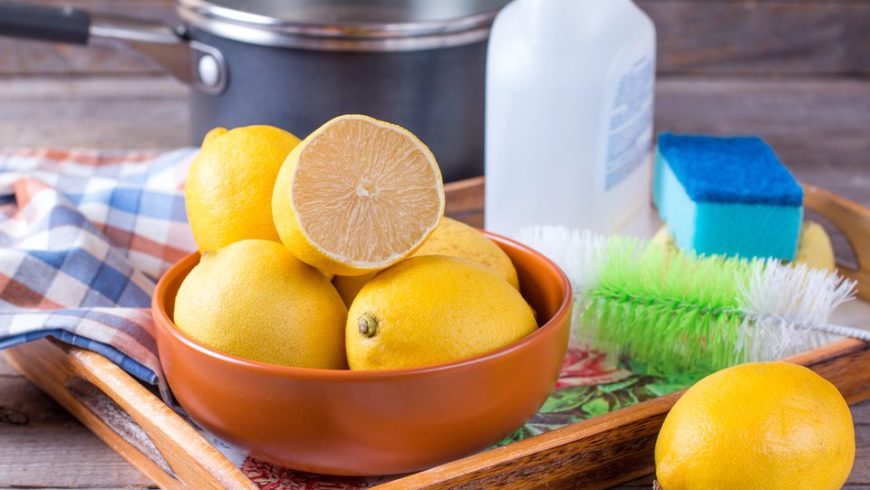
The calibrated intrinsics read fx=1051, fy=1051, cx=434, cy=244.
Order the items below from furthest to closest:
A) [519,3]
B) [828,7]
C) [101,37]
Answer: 1. [828,7]
2. [101,37]
3. [519,3]

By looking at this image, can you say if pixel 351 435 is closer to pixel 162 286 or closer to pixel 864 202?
pixel 162 286

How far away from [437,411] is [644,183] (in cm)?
37

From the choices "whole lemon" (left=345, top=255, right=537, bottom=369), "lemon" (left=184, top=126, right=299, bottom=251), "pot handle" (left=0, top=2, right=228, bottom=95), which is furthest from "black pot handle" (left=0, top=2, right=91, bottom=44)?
"whole lemon" (left=345, top=255, right=537, bottom=369)

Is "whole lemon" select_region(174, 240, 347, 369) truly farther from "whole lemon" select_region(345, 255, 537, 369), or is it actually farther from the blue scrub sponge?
the blue scrub sponge

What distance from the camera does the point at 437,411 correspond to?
0.42 meters

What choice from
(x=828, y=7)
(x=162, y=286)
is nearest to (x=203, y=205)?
(x=162, y=286)

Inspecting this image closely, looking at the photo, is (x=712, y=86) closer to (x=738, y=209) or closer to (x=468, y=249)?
(x=738, y=209)

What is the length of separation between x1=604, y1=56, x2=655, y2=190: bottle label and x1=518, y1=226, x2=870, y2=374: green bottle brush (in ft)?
0.41

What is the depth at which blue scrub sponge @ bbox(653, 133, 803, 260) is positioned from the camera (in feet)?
2.02

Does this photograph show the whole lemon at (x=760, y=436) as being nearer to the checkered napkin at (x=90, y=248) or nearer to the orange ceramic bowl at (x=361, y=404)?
the orange ceramic bowl at (x=361, y=404)

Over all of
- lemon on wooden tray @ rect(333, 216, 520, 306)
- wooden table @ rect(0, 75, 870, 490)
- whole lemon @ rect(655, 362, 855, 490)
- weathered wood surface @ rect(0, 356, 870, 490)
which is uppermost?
lemon on wooden tray @ rect(333, 216, 520, 306)

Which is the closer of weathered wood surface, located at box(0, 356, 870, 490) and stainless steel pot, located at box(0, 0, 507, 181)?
weathered wood surface, located at box(0, 356, 870, 490)

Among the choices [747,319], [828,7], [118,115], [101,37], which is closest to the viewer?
[747,319]

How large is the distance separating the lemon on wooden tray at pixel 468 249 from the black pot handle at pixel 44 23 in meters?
0.43
